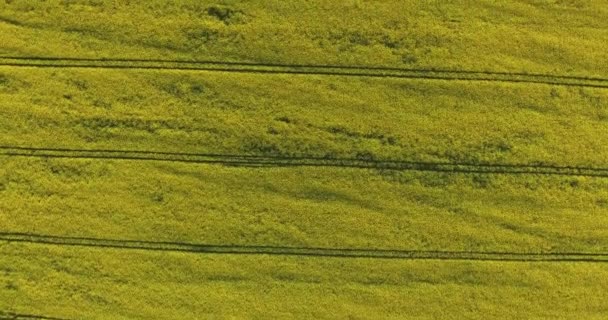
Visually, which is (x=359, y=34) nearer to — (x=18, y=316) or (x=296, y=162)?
(x=296, y=162)

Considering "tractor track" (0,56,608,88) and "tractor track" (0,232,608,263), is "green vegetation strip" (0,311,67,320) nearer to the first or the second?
"tractor track" (0,232,608,263)

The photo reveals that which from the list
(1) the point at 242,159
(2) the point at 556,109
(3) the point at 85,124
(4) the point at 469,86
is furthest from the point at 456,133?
(3) the point at 85,124

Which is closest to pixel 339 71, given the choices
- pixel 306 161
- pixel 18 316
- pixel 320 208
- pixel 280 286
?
pixel 306 161

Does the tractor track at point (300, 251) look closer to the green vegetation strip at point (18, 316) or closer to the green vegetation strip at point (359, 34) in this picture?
the green vegetation strip at point (18, 316)

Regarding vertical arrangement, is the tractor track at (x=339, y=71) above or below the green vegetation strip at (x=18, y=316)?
above

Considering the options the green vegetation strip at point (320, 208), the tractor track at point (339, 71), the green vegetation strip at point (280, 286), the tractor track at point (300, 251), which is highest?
the tractor track at point (339, 71)

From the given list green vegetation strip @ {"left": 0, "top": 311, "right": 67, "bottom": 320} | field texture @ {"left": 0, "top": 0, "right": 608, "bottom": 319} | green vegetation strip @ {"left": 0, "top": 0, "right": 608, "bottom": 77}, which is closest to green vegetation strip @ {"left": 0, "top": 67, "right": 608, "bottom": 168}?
field texture @ {"left": 0, "top": 0, "right": 608, "bottom": 319}

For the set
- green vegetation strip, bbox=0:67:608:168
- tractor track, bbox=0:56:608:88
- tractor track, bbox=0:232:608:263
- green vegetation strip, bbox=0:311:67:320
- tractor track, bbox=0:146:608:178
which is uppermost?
tractor track, bbox=0:56:608:88

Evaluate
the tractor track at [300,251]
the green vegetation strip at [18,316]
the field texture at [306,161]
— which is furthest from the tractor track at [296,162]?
the green vegetation strip at [18,316]
